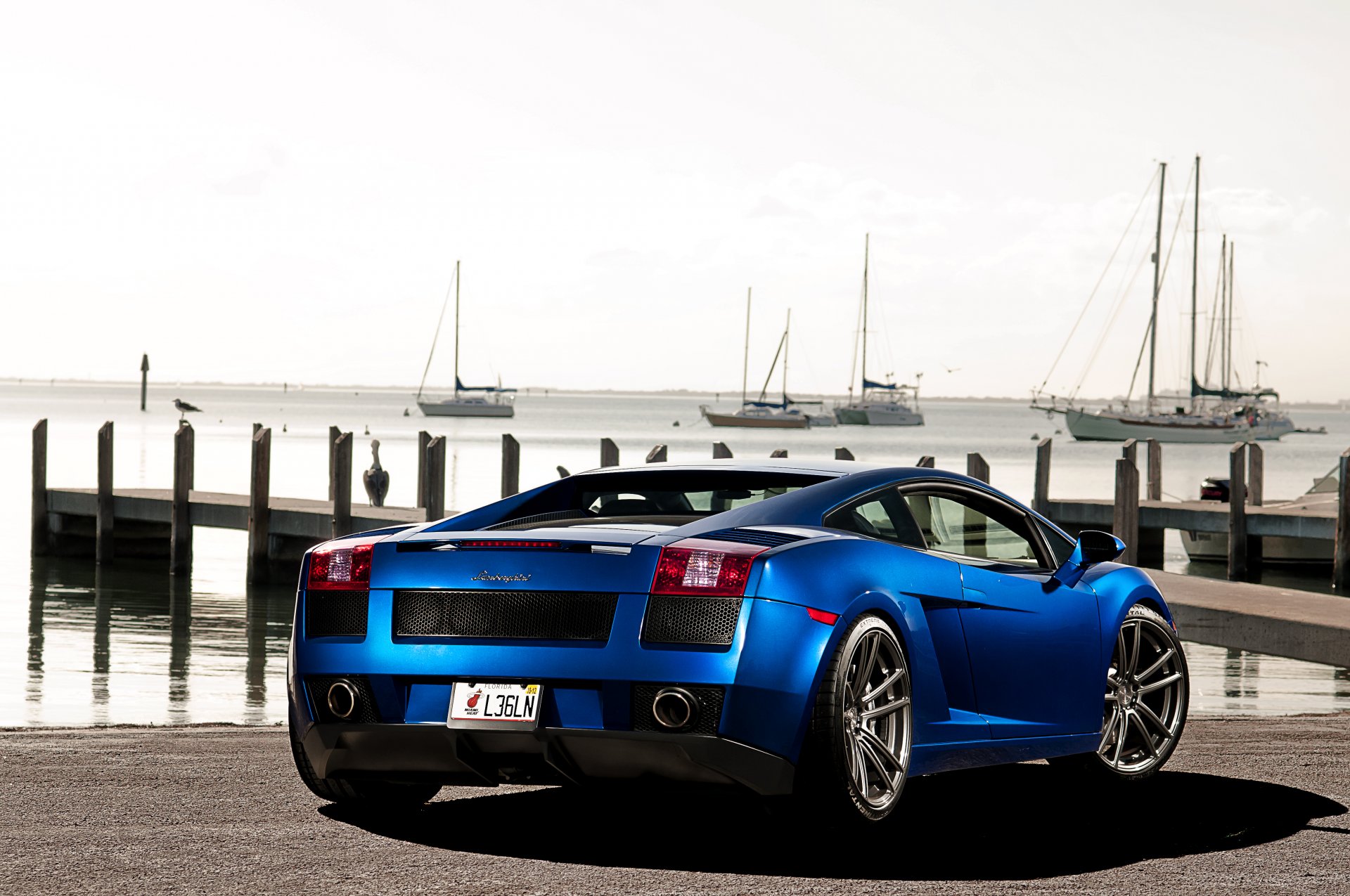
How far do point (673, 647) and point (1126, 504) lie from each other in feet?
67.3

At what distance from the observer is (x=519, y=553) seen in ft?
18.2

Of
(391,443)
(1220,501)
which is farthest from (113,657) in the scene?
(391,443)

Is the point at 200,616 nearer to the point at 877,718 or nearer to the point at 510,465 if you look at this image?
the point at 510,465

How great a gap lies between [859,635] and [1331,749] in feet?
13.2

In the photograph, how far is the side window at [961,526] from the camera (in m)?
6.84

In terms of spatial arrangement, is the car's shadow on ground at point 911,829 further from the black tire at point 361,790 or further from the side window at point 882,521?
the side window at point 882,521

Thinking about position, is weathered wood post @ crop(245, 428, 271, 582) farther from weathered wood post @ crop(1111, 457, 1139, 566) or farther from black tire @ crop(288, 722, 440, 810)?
black tire @ crop(288, 722, 440, 810)

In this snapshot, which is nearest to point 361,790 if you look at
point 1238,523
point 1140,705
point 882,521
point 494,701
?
point 494,701

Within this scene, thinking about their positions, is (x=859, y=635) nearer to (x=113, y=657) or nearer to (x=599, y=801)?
(x=599, y=801)

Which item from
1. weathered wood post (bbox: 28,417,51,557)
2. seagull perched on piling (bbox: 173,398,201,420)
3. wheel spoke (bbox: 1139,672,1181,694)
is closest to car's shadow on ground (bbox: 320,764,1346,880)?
wheel spoke (bbox: 1139,672,1181,694)

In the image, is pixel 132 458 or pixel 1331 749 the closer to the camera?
pixel 1331 749

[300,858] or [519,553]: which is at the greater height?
[519,553]

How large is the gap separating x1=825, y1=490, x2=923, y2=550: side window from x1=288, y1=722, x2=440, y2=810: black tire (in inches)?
66.7

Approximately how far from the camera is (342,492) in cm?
2242
